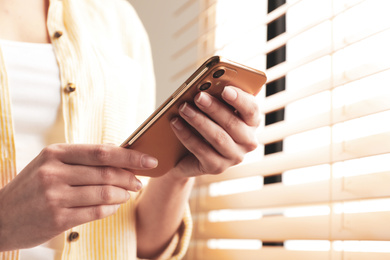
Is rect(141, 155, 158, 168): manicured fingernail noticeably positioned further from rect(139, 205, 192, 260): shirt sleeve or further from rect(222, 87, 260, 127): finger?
rect(139, 205, 192, 260): shirt sleeve

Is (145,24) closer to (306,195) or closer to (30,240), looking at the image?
(306,195)

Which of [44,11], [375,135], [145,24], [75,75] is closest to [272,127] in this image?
[375,135]

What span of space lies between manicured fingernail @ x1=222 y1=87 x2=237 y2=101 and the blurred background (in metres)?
0.26

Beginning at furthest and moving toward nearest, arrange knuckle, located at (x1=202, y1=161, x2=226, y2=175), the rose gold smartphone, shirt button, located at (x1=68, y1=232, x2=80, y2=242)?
shirt button, located at (x1=68, y1=232, x2=80, y2=242), knuckle, located at (x1=202, y1=161, x2=226, y2=175), the rose gold smartphone

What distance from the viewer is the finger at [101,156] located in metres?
0.51

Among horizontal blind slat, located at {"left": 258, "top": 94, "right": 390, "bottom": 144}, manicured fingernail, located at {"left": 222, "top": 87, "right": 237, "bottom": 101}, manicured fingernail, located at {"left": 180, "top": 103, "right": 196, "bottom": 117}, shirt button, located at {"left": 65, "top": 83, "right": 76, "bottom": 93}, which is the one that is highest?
shirt button, located at {"left": 65, "top": 83, "right": 76, "bottom": 93}

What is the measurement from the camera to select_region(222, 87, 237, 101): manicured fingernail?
1.69 feet

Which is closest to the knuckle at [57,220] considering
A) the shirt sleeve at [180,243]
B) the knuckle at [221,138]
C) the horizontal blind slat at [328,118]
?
the knuckle at [221,138]

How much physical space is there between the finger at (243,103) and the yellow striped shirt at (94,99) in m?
0.31

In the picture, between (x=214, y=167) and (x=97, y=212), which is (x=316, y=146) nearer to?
(x=214, y=167)

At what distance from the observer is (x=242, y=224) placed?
3.01ft

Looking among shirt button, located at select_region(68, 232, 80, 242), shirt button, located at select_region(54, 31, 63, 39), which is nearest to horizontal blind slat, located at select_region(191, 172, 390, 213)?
shirt button, located at select_region(68, 232, 80, 242)

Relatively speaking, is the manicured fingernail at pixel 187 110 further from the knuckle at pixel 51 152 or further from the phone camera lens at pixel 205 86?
the knuckle at pixel 51 152

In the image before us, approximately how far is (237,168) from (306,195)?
24 cm
